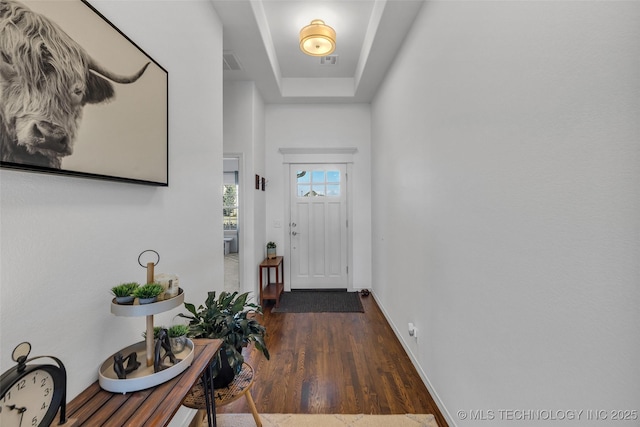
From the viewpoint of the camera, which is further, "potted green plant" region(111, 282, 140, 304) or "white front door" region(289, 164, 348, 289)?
"white front door" region(289, 164, 348, 289)

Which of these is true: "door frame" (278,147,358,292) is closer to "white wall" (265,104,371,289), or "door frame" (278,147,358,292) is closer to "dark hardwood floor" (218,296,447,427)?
"white wall" (265,104,371,289)

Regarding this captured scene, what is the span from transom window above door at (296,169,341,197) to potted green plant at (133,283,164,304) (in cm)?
341

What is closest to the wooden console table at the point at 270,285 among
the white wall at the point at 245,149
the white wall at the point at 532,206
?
the white wall at the point at 245,149

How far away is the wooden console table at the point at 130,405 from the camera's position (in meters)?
0.80

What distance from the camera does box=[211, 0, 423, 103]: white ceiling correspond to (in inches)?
90.7

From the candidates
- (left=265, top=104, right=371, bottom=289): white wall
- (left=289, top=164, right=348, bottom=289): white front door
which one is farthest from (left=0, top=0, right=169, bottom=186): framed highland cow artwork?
(left=289, top=164, right=348, bottom=289): white front door

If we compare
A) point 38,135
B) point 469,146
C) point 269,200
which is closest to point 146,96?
point 38,135

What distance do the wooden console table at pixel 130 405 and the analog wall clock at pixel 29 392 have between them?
4.8 inches

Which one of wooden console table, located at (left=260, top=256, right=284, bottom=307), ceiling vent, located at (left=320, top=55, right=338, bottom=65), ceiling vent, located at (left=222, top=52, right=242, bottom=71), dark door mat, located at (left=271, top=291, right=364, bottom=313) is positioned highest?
ceiling vent, located at (left=320, top=55, right=338, bottom=65)

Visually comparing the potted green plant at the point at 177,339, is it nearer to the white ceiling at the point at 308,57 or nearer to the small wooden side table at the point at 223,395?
the small wooden side table at the point at 223,395

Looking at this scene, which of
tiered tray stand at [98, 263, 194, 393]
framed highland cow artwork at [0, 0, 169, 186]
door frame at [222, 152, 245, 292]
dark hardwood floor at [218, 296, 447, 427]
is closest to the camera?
framed highland cow artwork at [0, 0, 169, 186]

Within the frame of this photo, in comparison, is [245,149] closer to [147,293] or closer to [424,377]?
[147,293]

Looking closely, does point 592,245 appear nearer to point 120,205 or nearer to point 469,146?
point 469,146

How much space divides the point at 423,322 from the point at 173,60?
7.83ft
